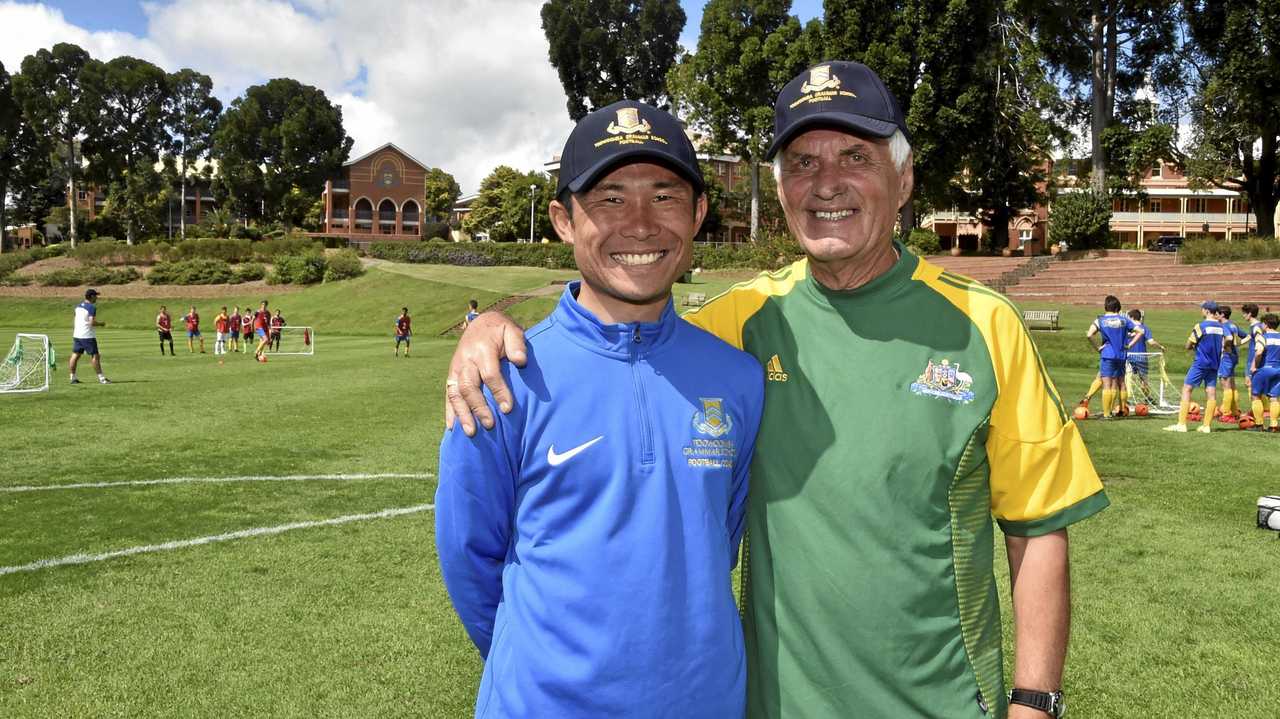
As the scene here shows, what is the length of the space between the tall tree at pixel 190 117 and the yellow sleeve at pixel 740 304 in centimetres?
9871

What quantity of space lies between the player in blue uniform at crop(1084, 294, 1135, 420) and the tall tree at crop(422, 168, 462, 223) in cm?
8888

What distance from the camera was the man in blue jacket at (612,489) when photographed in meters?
2.12

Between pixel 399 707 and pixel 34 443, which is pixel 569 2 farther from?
pixel 399 707

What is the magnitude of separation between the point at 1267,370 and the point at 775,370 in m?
16.3

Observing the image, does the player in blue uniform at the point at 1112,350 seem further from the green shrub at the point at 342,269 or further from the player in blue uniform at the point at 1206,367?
the green shrub at the point at 342,269

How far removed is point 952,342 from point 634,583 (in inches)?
43.9

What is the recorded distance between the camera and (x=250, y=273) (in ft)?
196

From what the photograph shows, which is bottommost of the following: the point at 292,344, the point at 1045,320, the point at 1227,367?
the point at 292,344

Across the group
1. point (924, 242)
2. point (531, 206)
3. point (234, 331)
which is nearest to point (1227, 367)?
point (234, 331)

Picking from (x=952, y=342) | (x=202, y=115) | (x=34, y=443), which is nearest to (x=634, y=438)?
(x=952, y=342)

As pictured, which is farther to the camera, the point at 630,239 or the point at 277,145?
the point at 277,145

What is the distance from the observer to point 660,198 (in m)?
2.46

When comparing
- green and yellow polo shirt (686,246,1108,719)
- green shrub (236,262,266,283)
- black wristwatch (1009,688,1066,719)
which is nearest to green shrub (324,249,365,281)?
green shrub (236,262,266,283)

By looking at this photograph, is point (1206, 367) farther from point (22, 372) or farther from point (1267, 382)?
point (22, 372)
